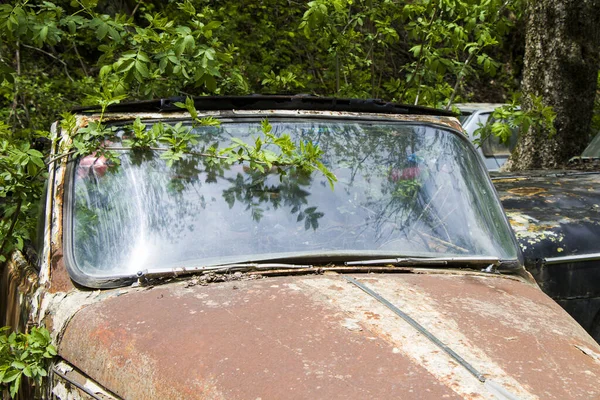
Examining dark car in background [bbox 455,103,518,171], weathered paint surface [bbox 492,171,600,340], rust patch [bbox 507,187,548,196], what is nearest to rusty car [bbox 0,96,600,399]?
weathered paint surface [bbox 492,171,600,340]

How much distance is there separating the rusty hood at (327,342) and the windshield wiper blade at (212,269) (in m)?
0.05

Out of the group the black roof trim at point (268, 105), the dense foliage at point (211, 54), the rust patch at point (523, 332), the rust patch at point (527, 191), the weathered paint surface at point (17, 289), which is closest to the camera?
the rust patch at point (523, 332)

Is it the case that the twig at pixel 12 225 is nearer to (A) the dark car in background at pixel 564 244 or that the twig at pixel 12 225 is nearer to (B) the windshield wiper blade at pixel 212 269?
(B) the windshield wiper blade at pixel 212 269

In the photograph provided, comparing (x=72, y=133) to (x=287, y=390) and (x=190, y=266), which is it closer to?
(x=190, y=266)

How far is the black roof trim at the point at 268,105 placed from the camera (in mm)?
3420

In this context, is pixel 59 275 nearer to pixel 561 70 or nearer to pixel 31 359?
pixel 31 359

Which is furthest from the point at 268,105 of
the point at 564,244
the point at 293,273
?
the point at 564,244

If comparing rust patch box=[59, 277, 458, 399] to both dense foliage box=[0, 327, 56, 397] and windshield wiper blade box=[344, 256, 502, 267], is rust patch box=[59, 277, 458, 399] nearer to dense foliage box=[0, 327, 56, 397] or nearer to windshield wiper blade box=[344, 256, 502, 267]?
dense foliage box=[0, 327, 56, 397]

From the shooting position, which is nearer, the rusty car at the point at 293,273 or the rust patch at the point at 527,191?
the rusty car at the point at 293,273

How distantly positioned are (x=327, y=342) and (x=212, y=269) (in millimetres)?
698

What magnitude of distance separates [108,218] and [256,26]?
5.25 meters

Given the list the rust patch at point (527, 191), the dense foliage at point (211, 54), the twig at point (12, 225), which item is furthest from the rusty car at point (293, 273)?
the rust patch at point (527, 191)

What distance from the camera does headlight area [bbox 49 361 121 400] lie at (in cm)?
237

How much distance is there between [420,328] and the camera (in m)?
2.35
